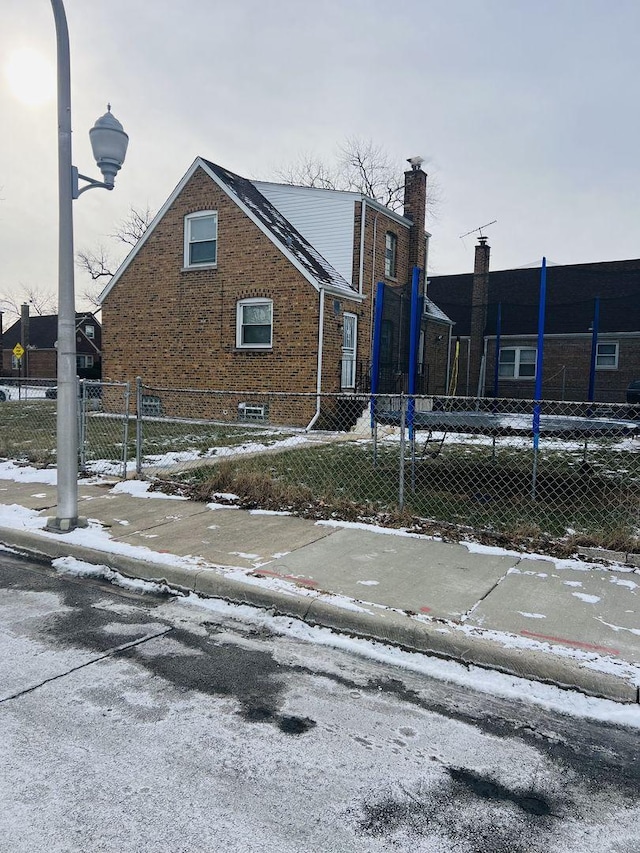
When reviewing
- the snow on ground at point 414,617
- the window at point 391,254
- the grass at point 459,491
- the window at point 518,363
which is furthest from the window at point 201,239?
the window at point 518,363

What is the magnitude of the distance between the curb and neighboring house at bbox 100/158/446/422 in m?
11.2

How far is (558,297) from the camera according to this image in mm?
27469

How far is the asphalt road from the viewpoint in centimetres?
226

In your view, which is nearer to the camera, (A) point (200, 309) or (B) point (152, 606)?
(B) point (152, 606)

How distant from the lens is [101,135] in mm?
6129

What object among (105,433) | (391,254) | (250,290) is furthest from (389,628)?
(391,254)

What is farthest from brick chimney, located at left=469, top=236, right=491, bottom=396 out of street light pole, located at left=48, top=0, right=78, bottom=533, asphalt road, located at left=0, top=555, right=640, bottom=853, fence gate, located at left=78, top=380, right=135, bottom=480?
asphalt road, located at left=0, top=555, right=640, bottom=853

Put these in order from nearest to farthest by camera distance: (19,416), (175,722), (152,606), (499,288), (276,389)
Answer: (175,722)
(152,606)
(276,389)
(19,416)
(499,288)

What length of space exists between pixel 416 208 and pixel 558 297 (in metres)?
9.92

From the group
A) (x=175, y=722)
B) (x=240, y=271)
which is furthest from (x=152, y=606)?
(x=240, y=271)

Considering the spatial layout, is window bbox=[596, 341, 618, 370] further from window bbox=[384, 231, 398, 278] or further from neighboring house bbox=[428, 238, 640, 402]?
window bbox=[384, 231, 398, 278]

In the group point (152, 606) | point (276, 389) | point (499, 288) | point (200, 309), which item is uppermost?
point (499, 288)

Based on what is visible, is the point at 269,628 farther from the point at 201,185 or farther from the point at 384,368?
the point at 201,185

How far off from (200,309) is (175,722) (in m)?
16.0
